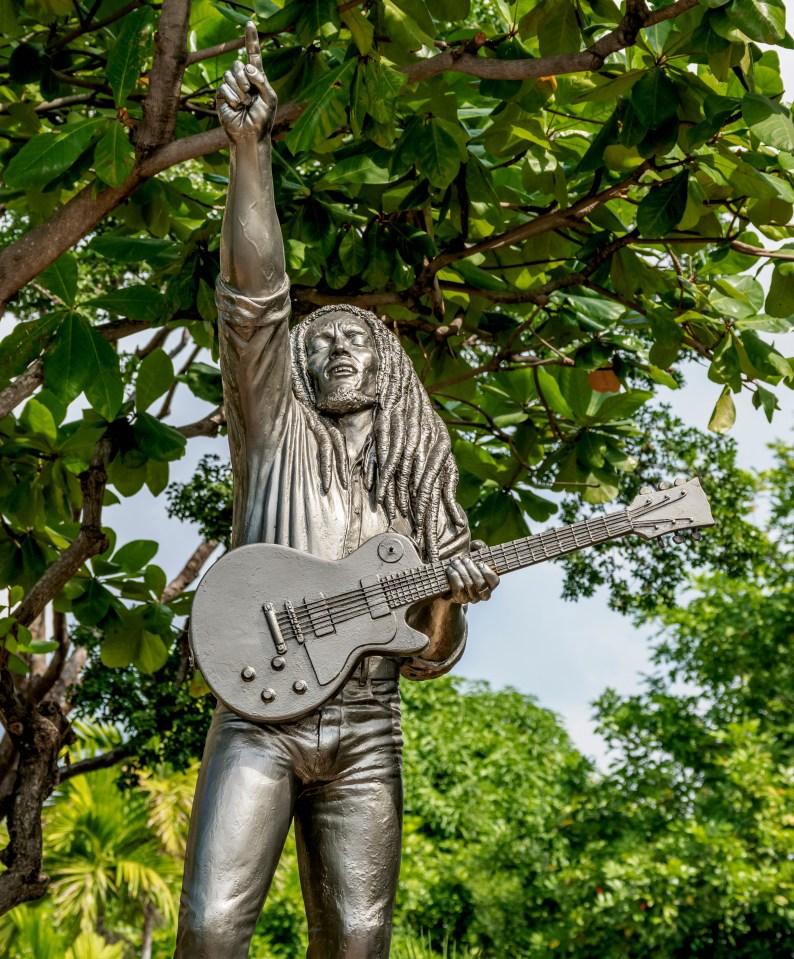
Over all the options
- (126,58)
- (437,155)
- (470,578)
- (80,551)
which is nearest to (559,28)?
(437,155)

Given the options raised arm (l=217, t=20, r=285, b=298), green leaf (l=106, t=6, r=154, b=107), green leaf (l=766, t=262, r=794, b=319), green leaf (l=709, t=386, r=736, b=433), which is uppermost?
green leaf (l=106, t=6, r=154, b=107)

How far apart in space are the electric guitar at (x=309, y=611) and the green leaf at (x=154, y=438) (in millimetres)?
2767

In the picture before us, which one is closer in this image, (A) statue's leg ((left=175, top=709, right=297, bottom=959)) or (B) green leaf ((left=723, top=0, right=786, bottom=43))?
(A) statue's leg ((left=175, top=709, right=297, bottom=959))

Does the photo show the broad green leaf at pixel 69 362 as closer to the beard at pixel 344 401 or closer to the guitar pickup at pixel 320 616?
the beard at pixel 344 401

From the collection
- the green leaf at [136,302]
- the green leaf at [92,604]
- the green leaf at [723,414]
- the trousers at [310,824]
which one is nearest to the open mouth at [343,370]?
the trousers at [310,824]

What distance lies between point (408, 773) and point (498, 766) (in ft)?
4.33

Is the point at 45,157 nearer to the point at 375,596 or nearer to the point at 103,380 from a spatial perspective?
the point at 103,380

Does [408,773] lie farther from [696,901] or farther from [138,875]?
[696,901]

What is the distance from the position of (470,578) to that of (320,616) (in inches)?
15.6

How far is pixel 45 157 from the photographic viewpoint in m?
5.29

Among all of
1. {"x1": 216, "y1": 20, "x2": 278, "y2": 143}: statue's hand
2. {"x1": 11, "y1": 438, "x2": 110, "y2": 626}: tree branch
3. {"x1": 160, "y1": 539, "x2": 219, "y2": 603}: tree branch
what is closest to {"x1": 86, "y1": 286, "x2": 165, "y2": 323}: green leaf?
{"x1": 11, "y1": 438, "x2": 110, "y2": 626}: tree branch

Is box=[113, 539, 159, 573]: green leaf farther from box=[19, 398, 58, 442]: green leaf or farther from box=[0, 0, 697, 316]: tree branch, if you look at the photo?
box=[0, 0, 697, 316]: tree branch

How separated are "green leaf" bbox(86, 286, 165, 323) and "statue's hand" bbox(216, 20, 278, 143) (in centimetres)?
246

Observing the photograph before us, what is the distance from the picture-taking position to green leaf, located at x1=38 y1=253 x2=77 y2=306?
588 centimetres
